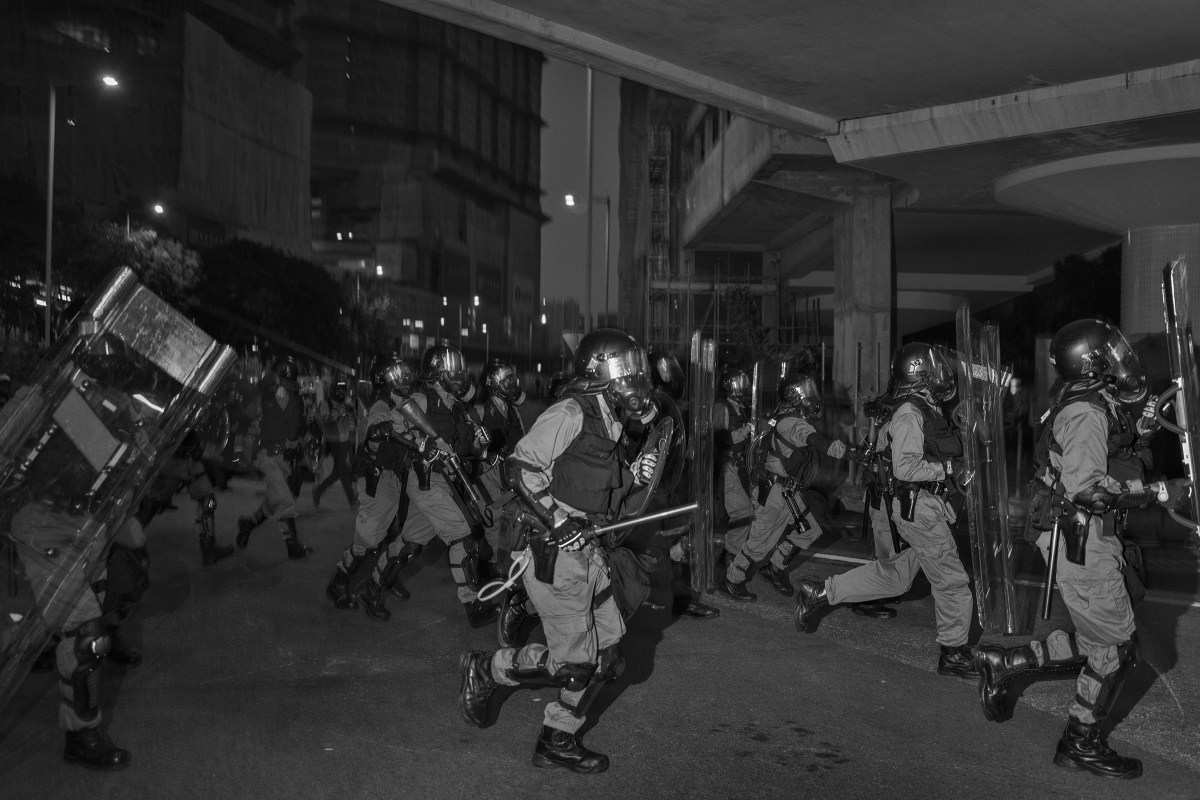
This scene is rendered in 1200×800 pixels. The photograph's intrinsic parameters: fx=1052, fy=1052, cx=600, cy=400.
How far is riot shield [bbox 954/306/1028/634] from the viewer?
6.14 metres

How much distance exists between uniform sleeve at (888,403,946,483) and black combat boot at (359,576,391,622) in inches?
137

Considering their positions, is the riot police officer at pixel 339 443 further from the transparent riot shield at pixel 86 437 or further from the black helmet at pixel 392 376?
the transparent riot shield at pixel 86 437

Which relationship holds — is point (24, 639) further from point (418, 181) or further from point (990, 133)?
point (418, 181)

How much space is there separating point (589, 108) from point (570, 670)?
46.5ft

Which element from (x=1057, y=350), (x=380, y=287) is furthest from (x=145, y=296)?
(x=380, y=287)

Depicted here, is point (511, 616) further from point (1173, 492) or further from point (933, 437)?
point (1173, 492)

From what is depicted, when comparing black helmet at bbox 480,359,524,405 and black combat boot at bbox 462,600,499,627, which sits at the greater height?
black helmet at bbox 480,359,524,405

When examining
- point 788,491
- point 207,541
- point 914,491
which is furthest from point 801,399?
point 207,541

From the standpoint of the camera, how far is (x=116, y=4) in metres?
18.5

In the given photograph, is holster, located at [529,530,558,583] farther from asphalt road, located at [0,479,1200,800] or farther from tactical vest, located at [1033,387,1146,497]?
tactical vest, located at [1033,387,1146,497]

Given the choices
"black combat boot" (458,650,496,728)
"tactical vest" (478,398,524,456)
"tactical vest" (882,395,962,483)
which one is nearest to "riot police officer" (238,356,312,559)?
"tactical vest" (478,398,524,456)

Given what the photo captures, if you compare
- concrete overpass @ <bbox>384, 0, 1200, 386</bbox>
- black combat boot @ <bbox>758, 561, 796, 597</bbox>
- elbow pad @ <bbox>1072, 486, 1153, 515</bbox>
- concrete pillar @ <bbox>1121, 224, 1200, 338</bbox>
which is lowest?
black combat boot @ <bbox>758, 561, 796, 597</bbox>

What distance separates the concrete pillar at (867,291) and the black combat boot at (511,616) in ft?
39.8

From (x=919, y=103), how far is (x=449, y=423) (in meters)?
8.37
